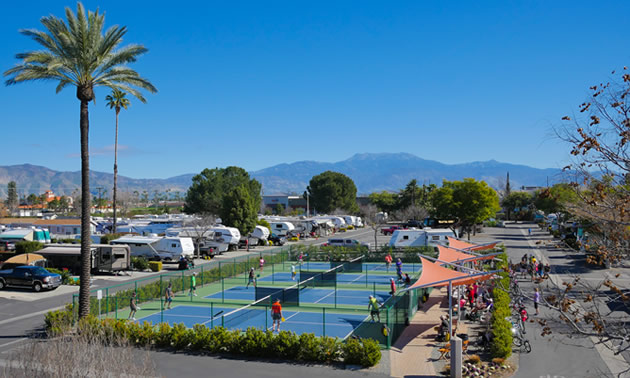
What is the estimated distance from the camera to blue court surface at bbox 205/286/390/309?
28441 millimetres

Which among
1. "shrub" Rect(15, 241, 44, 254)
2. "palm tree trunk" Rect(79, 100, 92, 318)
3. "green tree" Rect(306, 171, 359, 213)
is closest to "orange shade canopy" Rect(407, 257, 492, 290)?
"palm tree trunk" Rect(79, 100, 92, 318)

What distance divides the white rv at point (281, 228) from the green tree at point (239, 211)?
8.01m

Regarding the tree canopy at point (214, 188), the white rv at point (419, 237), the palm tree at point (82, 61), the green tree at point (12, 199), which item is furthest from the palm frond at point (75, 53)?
the green tree at point (12, 199)

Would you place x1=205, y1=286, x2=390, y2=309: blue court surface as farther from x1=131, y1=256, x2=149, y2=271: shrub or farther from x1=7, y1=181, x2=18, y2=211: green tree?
x1=7, y1=181, x2=18, y2=211: green tree

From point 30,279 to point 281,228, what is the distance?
1448 inches

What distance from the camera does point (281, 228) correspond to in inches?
2591

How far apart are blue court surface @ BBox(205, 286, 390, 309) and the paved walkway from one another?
3.79m

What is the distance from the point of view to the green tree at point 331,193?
107m

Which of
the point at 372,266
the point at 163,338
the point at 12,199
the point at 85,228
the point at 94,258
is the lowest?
the point at 372,266

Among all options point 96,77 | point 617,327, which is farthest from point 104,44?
point 617,327

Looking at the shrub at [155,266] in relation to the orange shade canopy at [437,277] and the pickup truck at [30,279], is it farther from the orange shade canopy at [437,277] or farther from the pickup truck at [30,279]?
the orange shade canopy at [437,277]

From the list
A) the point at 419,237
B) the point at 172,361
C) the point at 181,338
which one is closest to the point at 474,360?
the point at 172,361

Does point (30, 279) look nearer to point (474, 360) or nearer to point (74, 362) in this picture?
point (74, 362)

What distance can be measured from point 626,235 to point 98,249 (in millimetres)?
35918
